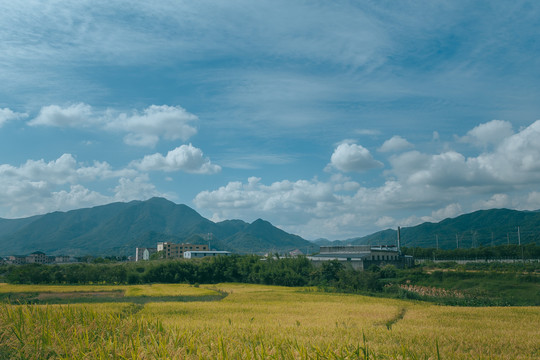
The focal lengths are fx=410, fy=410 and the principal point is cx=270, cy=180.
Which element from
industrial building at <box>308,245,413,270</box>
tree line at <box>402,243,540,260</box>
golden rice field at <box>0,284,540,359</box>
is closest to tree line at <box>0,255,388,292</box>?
industrial building at <box>308,245,413,270</box>

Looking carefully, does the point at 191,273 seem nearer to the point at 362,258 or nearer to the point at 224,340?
the point at 362,258

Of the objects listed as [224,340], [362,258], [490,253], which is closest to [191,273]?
[362,258]

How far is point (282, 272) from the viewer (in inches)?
2467

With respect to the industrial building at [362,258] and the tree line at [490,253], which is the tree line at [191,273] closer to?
the industrial building at [362,258]

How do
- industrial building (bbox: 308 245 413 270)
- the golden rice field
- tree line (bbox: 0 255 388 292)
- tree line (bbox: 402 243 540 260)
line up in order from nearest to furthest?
the golden rice field → tree line (bbox: 0 255 388 292) → industrial building (bbox: 308 245 413 270) → tree line (bbox: 402 243 540 260)

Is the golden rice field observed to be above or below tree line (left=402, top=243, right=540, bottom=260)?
above

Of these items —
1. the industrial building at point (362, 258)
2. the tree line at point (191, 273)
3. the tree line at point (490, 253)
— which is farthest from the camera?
the tree line at point (490, 253)

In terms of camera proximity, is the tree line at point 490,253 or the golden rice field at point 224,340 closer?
the golden rice field at point 224,340

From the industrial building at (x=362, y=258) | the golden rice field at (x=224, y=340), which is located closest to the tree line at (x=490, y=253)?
the industrial building at (x=362, y=258)

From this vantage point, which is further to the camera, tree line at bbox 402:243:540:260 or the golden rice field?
tree line at bbox 402:243:540:260

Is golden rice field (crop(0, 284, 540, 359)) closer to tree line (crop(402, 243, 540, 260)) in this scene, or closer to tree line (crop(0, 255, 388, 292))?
tree line (crop(0, 255, 388, 292))

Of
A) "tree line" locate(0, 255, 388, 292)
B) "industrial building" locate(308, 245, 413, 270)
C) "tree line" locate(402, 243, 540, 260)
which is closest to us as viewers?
"tree line" locate(0, 255, 388, 292)

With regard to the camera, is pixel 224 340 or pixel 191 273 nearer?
pixel 224 340

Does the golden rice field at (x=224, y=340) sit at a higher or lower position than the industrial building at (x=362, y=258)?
higher
